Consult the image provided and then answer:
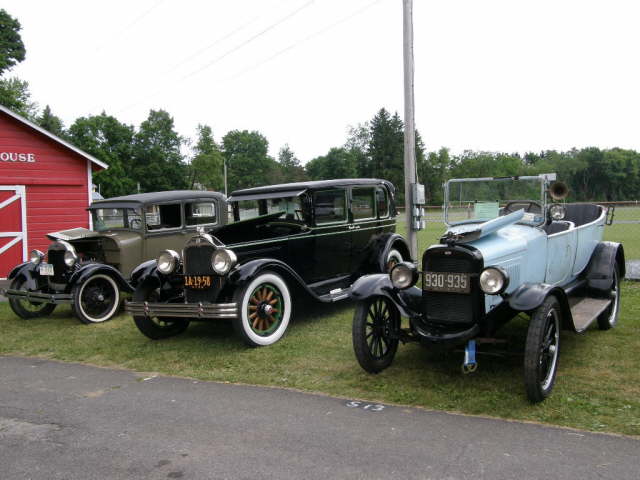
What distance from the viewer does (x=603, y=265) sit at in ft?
20.3

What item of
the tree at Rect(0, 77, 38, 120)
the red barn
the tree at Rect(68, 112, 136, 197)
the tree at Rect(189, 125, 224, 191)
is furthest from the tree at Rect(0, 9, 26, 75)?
the tree at Rect(189, 125, 224, 191)

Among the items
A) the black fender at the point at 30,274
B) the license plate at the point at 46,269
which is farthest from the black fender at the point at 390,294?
the black fender at the point at 30,274

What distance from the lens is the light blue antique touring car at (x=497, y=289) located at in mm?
4230

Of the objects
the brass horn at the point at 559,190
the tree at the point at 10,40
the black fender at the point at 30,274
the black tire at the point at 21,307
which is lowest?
the black tire at the point at 21,307

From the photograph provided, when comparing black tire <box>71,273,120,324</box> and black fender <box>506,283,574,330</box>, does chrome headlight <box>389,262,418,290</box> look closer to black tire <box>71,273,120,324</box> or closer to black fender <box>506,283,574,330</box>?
black fender <box>506,283,574,330</box>

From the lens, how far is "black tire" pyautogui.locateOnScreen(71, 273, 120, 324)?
7.52m

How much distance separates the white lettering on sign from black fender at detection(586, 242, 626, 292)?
1135 centimetres

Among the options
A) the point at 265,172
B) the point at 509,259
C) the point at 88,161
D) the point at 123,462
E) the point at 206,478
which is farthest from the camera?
the point at 265,172

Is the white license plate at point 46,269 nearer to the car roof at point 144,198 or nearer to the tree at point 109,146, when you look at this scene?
the car roof at point 144,198

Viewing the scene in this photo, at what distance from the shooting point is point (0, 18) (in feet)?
104

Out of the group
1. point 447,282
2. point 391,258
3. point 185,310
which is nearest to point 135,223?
point 185,310

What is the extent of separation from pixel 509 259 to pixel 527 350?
0.96 meters

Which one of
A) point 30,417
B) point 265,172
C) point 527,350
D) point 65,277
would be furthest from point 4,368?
point 265,172

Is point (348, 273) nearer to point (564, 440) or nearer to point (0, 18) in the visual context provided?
point (564, 440)
